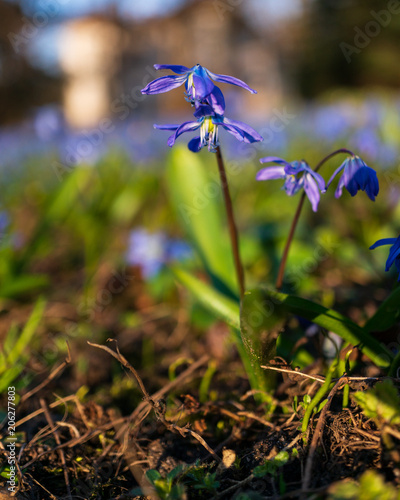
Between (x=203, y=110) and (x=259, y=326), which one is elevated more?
(x=203, y=110)

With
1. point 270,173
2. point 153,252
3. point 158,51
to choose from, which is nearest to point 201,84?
point 270,173

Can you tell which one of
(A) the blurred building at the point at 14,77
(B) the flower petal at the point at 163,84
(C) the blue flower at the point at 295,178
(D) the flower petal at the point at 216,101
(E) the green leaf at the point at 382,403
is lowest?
(A) the blurred building at the point at 14,77

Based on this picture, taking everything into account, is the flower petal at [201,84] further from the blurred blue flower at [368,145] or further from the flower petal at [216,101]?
the blurred blue flower at [368,145]

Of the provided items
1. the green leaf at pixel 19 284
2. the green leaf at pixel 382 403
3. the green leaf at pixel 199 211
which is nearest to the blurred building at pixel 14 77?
the green leaf at pixel 199 211

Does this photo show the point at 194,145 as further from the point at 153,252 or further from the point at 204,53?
the point at 204,53

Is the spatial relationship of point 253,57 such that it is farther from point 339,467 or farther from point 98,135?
point 339,467

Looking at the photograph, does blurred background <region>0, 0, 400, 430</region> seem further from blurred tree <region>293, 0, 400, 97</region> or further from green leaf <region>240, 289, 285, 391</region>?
blurred tree <region>293, 0, 400, 97</region>

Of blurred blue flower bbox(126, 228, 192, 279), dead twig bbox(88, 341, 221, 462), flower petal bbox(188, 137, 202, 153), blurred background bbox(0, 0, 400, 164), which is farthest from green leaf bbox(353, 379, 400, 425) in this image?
blurred background bbox(0, 0, 400, 164)

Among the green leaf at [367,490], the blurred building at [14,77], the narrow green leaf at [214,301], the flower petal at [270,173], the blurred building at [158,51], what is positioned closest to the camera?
the green leaf at [367,490]
